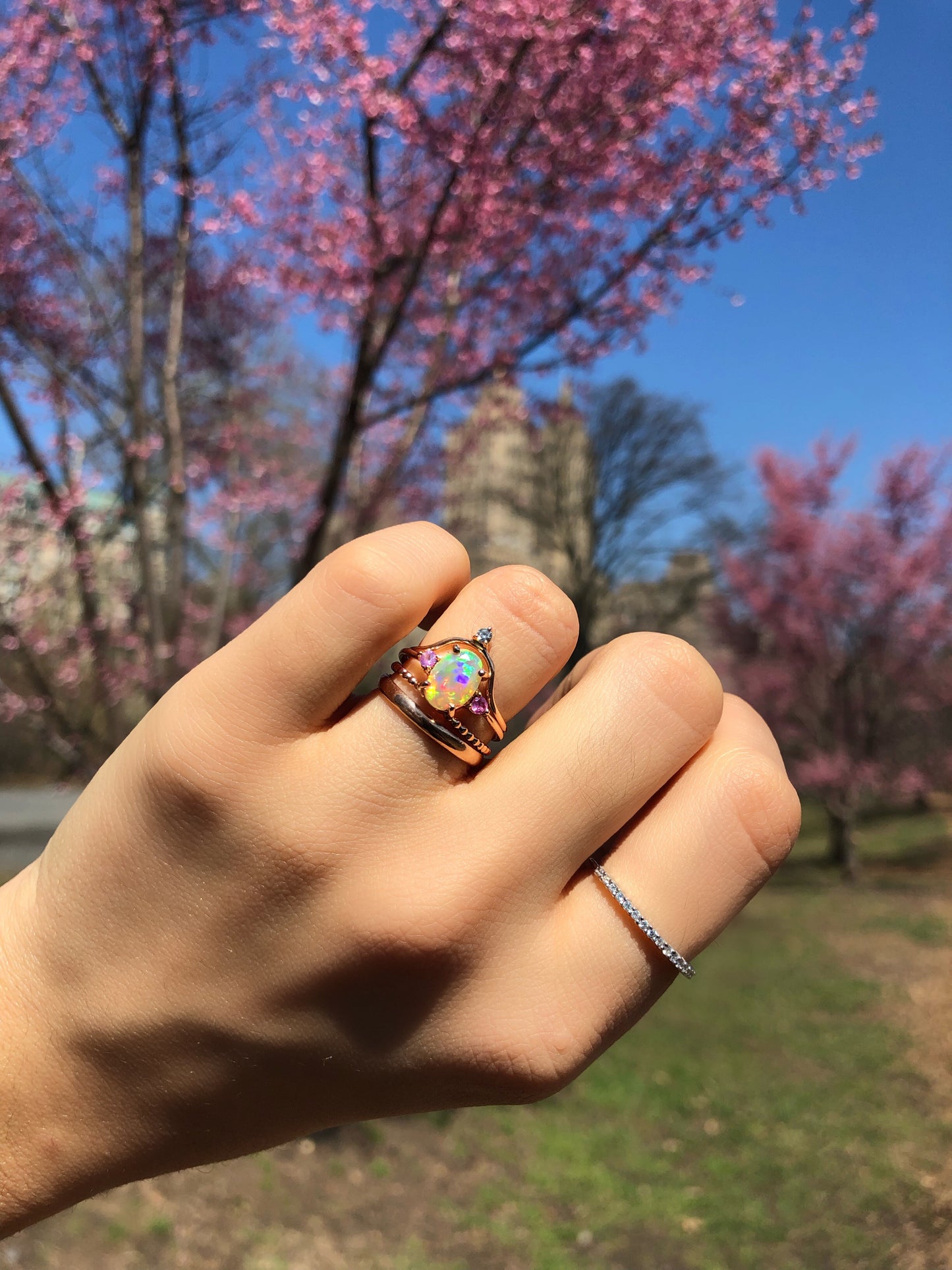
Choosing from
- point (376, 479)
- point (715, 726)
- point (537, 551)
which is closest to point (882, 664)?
point (537, 551)

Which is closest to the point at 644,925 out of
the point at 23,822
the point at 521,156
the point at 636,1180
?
the point at 521,156

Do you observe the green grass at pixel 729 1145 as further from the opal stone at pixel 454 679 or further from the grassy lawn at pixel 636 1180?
the opal stone at pixel 454 679

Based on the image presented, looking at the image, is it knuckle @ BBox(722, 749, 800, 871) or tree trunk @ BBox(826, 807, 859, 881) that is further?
tree trunk @ BBox(826, 807, 859, 881)

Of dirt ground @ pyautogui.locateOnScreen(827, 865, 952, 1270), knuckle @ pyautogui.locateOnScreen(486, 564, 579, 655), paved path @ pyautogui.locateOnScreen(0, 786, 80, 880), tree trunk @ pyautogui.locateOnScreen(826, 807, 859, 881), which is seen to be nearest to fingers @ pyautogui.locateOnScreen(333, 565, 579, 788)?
knuckle @ pyautogui.locateOnScreen(486, 564, 579, 655)

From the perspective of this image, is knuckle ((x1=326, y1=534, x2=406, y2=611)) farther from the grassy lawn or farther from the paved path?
the paved path

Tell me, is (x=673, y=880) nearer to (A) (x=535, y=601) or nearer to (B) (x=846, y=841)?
(A) (x=535, y=601)
